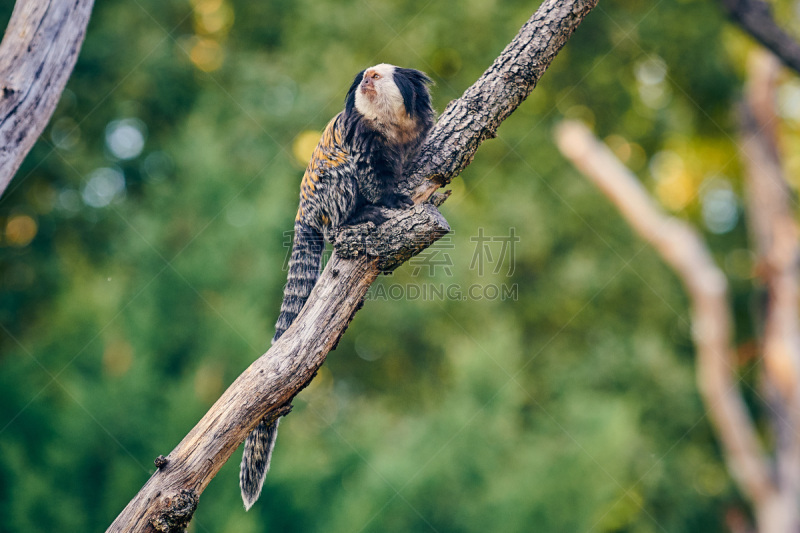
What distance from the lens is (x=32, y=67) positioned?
3.41 metres

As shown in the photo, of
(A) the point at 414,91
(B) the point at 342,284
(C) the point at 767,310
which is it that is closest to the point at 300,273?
(B) the point at 342,284

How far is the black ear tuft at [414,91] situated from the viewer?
11.9 ft

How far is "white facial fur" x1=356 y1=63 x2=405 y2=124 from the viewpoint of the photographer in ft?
11.7

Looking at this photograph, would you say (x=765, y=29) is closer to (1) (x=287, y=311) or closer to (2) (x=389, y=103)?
(2) (x=389, y=103)

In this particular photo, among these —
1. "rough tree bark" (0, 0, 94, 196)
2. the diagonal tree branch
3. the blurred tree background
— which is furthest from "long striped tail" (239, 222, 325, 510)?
the diagonal tree branch

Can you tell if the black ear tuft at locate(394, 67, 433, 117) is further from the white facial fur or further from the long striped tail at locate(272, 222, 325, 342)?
the long striped tail at locate(272, 222, 325, 342)

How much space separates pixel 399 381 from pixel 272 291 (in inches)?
139

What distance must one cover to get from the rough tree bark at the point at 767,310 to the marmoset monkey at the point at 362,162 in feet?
16.2

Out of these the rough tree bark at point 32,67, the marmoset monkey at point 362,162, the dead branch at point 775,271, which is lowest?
→ the dead branch at point 775,271

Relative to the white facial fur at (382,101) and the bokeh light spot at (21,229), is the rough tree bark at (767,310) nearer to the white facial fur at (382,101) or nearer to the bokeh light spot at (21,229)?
the white facial fur at (382,101)

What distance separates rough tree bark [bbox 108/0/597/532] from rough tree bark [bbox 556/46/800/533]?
16.0ft

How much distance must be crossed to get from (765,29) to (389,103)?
360 centimetres

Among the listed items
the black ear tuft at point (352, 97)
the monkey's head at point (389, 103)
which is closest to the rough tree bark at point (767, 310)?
the monkey's head at point (389, 103)

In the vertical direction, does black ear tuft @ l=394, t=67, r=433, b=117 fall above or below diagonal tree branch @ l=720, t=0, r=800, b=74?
above
